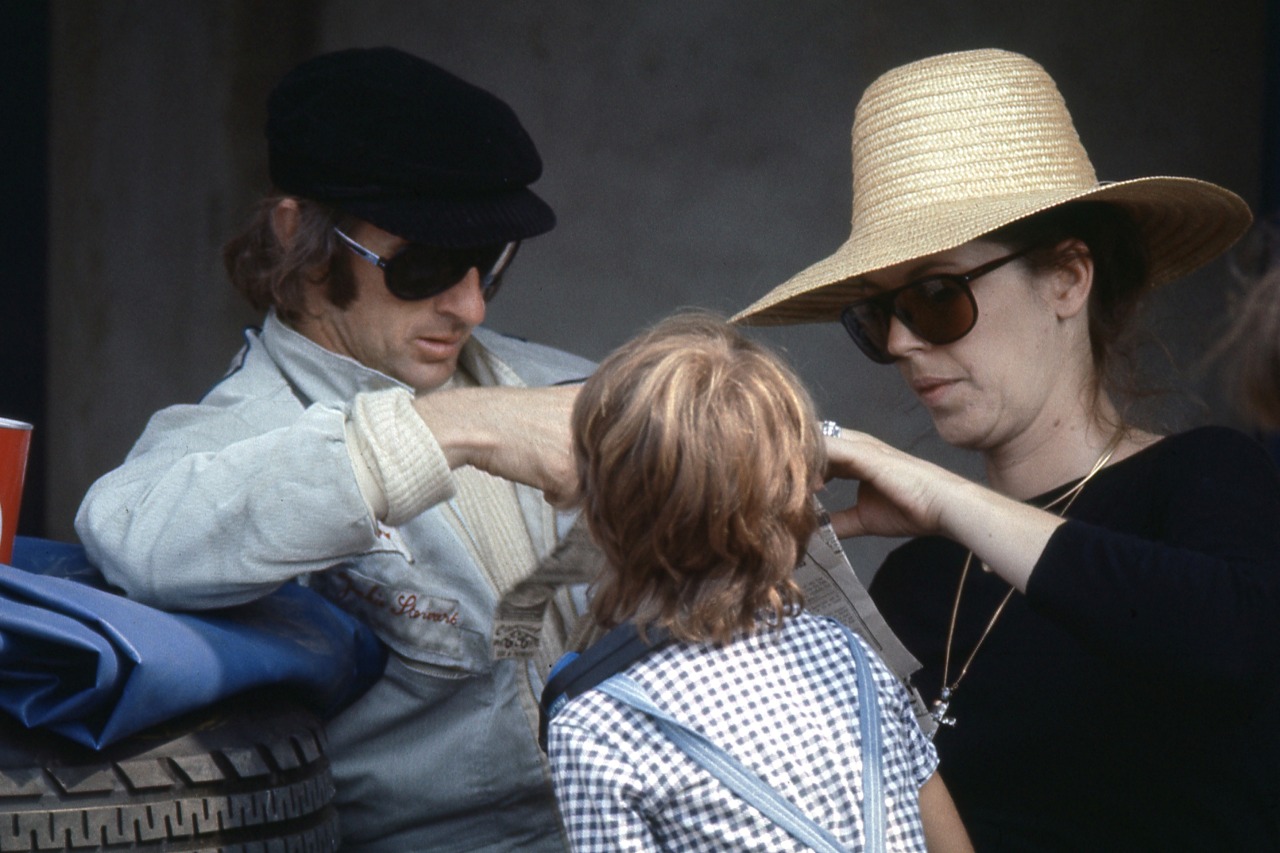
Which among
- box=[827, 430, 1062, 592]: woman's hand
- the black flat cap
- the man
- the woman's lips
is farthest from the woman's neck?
the black flat cap

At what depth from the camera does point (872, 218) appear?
7.98ft

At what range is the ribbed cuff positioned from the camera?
1897mm

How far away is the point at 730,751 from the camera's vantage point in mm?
1611

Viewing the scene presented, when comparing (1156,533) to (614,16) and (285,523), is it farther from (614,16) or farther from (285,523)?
(614,16)

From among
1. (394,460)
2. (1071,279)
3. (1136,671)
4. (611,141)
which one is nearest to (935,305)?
(1071,279)

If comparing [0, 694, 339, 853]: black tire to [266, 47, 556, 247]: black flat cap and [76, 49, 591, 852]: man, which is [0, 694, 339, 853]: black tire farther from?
[266, 47, 556, 247]: black flat cap

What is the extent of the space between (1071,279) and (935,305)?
0.78 feet

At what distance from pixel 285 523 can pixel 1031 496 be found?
3.78 feet

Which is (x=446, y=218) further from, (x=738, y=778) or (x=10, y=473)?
(x=738, y=778)

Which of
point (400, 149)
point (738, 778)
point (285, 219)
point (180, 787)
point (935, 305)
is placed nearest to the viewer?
point (738, 778)

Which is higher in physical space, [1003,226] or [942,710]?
[1003,226]

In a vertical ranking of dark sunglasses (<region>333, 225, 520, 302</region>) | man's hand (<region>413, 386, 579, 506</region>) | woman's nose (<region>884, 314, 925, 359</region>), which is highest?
woman's nose (<region>884, 314, 925, 359</region>)

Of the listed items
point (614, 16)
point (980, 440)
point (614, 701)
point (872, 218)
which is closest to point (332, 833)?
point (614, 701)

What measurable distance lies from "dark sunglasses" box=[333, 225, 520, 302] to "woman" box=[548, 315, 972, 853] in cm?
74
